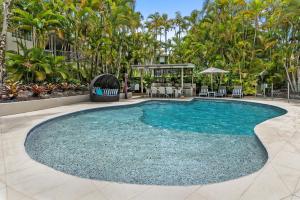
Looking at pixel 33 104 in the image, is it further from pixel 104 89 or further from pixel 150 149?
pixel 150 149

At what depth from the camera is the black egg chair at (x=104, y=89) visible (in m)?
14.1

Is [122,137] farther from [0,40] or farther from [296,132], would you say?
[0,40]

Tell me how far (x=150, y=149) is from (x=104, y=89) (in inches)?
368

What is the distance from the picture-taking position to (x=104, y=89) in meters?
14.5

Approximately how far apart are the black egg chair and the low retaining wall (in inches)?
42.1

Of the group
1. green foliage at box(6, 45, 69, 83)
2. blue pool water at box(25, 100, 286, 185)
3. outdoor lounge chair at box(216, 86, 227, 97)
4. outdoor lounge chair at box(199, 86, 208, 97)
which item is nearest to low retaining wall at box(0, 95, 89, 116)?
green foliage at box(6, 45, 69, 83)

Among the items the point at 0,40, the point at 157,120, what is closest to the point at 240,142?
the point at 157,120

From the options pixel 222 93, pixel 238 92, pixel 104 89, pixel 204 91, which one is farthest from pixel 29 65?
pixel 238 92

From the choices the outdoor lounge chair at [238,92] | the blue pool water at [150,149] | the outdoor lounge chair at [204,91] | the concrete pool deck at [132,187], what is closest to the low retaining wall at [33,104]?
the blue pool water at [150,149]

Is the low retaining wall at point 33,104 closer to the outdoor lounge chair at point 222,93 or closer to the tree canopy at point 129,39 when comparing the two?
the tree canopy at point 129,39

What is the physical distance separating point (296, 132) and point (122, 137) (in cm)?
499

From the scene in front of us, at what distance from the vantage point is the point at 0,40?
10117 millimetres

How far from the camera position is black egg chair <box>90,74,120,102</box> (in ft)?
46.3

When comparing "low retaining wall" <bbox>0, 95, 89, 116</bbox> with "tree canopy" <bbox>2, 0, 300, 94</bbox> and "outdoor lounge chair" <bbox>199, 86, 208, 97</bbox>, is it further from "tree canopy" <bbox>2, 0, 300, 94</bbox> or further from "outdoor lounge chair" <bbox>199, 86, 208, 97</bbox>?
"outdoor lounge chair" <bbox>199, 86, 208, 97</bbox>
